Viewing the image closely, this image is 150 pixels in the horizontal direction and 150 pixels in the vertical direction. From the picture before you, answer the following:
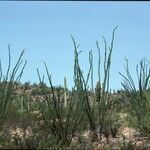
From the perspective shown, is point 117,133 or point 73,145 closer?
point 73,145

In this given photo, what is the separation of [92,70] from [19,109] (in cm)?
305

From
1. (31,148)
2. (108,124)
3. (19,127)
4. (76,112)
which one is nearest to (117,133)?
(108,124)

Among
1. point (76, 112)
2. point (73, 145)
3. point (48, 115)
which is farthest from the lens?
point (48, 115)

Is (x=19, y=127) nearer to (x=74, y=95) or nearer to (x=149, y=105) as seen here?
(x=74, y=95)

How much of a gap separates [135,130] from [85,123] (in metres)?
1.02

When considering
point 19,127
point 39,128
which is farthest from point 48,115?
point 19,127

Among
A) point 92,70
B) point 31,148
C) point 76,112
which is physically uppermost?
point 92,70

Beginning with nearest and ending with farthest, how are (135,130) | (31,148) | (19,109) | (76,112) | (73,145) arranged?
1. (31,148)
2. (73,145)
3. (76,112)
4. (135,130)
5. (19,109)

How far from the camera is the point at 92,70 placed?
8305 mm

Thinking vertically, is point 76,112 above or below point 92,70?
below

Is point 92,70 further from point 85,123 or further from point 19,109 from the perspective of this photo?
point 19,109

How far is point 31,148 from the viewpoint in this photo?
662 centimetres

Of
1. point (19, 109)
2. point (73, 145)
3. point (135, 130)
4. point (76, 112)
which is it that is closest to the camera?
point (73, 145)

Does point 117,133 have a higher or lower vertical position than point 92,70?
lower
